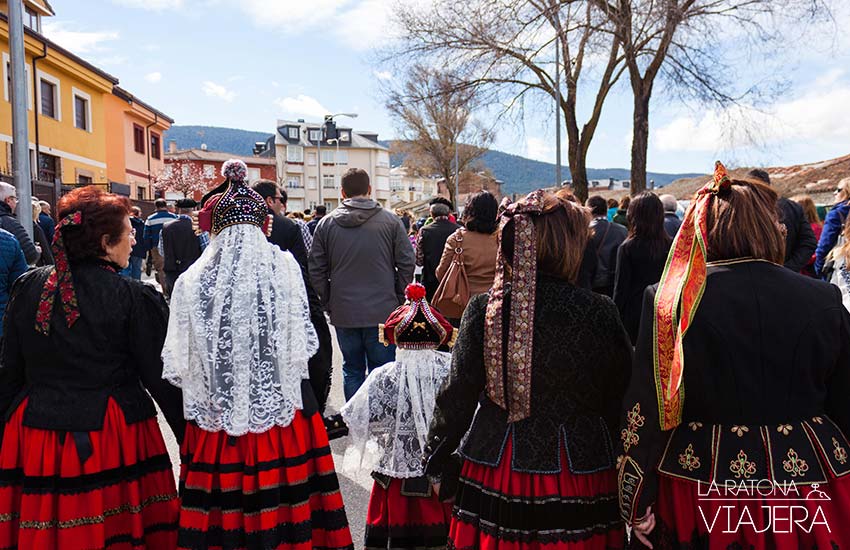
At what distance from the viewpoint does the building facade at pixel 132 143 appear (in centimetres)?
2836

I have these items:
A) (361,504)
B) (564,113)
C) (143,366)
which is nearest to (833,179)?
(564,113)

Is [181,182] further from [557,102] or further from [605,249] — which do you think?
[605,249]

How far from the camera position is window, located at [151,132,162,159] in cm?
3463

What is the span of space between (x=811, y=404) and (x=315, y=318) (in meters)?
2.71

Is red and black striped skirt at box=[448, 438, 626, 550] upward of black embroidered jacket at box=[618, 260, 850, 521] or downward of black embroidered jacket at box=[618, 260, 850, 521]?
downward

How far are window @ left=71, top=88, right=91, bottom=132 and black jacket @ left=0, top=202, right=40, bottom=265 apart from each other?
69.3 ft

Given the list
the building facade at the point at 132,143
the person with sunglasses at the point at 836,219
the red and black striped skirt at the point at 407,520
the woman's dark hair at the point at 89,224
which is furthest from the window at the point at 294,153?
the red and black striped skirt at the point at 407,520

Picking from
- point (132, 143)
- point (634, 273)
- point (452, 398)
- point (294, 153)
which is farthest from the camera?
point (294, 153)

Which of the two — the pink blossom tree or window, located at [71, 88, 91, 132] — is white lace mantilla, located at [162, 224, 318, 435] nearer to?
window, located at [71, 88, 91, 132]

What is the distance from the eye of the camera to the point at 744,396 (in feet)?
7.29

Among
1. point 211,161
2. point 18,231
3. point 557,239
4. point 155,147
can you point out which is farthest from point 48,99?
point 211,161

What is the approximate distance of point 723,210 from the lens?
233 cm

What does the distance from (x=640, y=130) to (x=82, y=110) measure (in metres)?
21.1

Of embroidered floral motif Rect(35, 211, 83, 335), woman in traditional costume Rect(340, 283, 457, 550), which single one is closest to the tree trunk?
woman in traditional costume Rect(340, 283, 457, 550)
